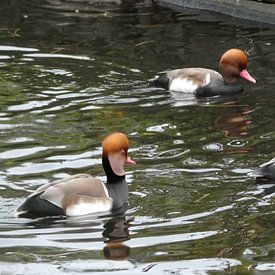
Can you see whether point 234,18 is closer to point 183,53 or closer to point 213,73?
point 183,53

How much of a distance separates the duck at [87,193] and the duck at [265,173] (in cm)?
118

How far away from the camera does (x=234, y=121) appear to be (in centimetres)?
1219

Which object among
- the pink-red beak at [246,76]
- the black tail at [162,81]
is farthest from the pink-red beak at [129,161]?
the pink-red beak at [246,76]

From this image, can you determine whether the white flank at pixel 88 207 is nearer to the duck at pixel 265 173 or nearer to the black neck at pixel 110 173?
the black neck at pixel 110 173

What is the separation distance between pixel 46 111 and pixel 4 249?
4.32 metres

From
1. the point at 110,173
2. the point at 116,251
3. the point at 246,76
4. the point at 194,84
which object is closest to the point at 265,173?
the point at 110,173

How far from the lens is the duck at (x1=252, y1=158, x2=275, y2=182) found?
979cm

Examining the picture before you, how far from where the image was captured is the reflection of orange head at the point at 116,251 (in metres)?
8.02

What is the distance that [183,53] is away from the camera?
15.5 meters

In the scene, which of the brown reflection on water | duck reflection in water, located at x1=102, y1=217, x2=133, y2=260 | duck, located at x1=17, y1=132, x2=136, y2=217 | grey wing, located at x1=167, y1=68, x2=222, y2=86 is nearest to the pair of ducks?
duck, located at x1=17, y1=132, x2=136, y2=217

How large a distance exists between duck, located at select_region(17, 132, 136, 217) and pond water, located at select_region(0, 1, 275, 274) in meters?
0.11

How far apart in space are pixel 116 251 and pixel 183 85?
18.6ft

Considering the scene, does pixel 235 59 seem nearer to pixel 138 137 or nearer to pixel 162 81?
pixel 162 81

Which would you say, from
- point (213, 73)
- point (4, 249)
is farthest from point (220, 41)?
point (4, 249)
